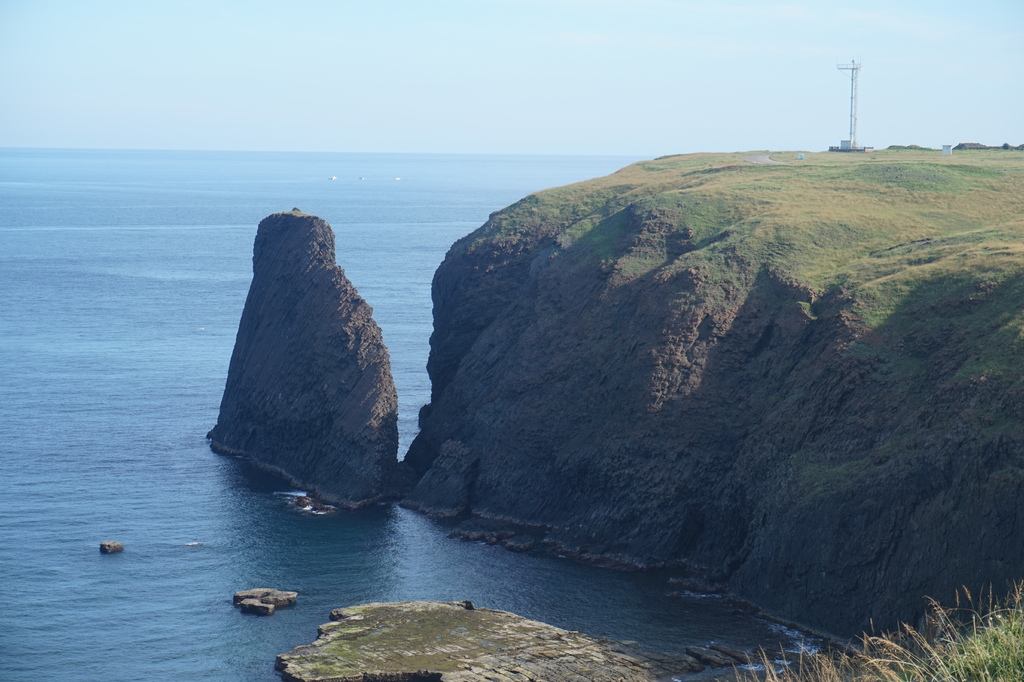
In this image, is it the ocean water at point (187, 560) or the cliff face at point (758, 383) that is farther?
the cliff face at point (758, 383)

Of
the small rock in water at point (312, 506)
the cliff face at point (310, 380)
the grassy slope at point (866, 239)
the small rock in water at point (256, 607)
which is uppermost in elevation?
the grassy slope at point (866, 239)

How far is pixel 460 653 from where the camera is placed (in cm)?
5581

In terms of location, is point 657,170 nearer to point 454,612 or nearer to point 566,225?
point 566,225

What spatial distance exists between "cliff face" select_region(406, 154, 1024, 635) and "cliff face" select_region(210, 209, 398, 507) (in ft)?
17.6

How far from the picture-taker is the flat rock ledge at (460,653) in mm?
53688

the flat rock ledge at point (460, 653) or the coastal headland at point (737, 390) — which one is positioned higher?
the coastal headland at point (737, 390)

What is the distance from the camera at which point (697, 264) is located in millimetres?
84938

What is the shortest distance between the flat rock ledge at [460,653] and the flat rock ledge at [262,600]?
4254 mm

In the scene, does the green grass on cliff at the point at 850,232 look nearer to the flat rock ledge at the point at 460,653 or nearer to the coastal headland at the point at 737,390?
the coastal headland at the point at 737,390

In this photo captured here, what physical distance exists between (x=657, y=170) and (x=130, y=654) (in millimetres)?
84520

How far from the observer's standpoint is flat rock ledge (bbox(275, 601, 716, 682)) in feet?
176

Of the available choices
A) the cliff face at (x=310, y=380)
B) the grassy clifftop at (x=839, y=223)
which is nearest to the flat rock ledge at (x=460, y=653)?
the cliff face at (x=310, y=380)

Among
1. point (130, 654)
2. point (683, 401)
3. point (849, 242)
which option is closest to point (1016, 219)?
point (849, 242)

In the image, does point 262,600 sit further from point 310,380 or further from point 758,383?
point 758,383
